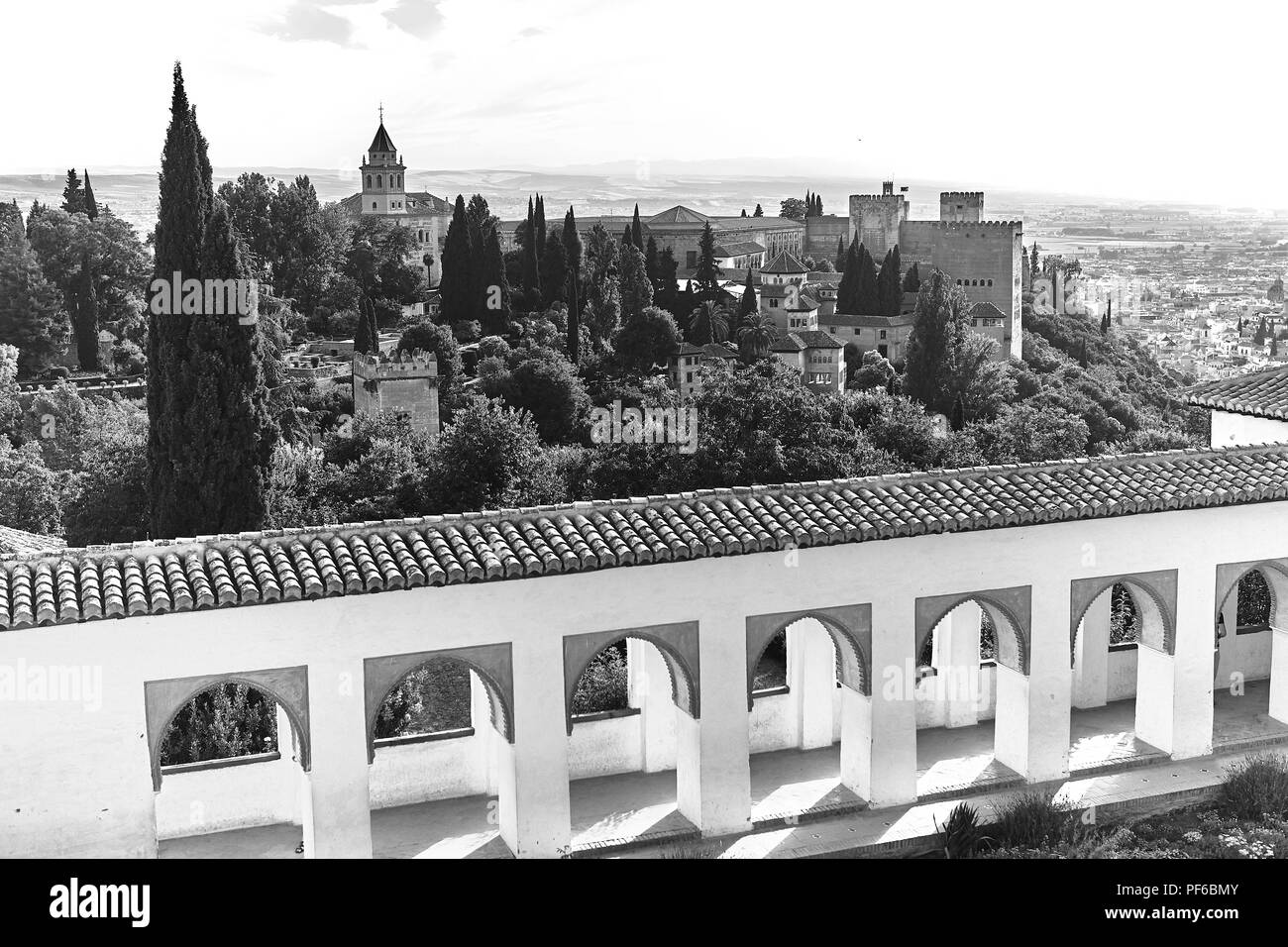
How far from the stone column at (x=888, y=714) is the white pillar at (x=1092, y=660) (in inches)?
112

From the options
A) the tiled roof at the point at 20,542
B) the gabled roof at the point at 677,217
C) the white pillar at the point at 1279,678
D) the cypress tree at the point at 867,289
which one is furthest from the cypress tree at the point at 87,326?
the white pillar at the point at 1279,678

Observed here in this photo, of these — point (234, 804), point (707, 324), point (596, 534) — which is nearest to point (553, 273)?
point (707, 324)

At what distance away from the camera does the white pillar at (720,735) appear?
10.8m

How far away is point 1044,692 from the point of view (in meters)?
11.7

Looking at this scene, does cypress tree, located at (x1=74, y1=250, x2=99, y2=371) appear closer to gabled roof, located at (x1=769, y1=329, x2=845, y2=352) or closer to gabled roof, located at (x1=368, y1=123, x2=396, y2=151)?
gabled roof, located at (x1=368, y1=123, x2=396, y2=151)

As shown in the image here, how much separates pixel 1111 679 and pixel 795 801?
3.95 m

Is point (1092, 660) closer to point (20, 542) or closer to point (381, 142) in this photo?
point (20, 542)

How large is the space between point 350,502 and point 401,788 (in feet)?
61.7

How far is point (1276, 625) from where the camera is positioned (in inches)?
510

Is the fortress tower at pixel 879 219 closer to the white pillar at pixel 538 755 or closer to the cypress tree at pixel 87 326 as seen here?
the cypress tree at pixel 87 326
